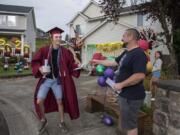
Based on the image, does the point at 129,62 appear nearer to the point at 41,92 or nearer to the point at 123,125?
the point at 123,125

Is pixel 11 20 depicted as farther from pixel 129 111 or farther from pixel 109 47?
pixel 129 111

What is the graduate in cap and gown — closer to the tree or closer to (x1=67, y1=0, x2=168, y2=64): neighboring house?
the tree

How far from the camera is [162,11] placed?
44.5 feet

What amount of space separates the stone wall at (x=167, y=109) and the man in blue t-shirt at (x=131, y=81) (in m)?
0.56

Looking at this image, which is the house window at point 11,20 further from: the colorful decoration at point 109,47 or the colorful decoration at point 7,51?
the colorful decoration at point 109,47

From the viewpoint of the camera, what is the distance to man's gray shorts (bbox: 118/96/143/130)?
4.79m

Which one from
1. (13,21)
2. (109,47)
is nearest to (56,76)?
(109,47)

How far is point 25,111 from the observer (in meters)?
9.02

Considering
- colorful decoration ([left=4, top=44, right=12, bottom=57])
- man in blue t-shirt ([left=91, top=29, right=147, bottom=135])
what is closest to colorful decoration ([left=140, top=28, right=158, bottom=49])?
man in blue t-shirt ([left=91, top=29, right=147, bottom=135])

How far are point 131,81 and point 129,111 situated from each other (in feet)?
1.53

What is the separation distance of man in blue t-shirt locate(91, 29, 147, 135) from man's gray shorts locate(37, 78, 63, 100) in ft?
6.83

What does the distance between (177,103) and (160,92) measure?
53 cm

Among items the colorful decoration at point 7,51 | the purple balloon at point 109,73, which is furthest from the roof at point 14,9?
the purple balloon at point 109,73

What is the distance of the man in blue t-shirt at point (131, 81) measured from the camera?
4621mm
